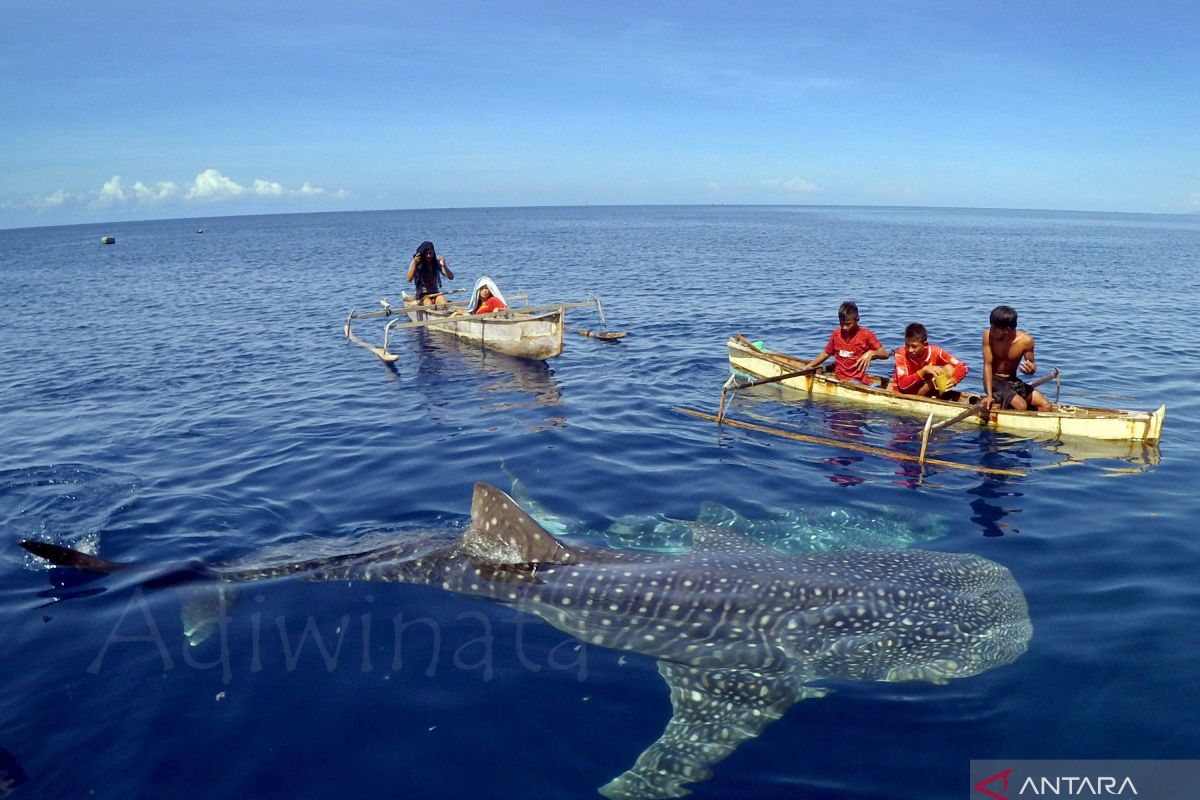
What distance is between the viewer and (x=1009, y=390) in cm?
1350

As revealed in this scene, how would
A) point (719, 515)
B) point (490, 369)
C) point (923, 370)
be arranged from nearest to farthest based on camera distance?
1. point (719, 515)
2. point (923, 370)
3. point (490, 369)

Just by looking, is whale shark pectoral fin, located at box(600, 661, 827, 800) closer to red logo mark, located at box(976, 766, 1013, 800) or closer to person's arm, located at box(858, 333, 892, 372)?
red logo mark, located at box(976, 766, 1013, 800)

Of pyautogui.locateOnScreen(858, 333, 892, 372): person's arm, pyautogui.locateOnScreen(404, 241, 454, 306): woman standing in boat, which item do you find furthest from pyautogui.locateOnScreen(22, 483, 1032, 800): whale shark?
pyautogui.locateOnScreen(404, 241, 454, 306): woman standing in boat

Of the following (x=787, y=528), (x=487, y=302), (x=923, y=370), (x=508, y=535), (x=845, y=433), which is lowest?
(x=787, y=528)

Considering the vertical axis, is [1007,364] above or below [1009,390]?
above

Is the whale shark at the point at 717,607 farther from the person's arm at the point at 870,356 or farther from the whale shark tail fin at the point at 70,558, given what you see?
the person's arm at the point at 870,356

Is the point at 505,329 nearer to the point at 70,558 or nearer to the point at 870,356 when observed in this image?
the point at 870,356

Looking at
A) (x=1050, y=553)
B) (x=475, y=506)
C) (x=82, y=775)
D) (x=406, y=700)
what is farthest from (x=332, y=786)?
(x=1050, y=553)

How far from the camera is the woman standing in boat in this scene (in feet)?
81.4

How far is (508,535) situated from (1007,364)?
10468 millimetres

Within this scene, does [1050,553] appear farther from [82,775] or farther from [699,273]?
[699,273]

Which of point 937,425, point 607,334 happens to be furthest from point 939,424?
point 607,334

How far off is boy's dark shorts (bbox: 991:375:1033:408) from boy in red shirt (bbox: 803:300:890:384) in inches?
95.0

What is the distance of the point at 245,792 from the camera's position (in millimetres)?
5355
